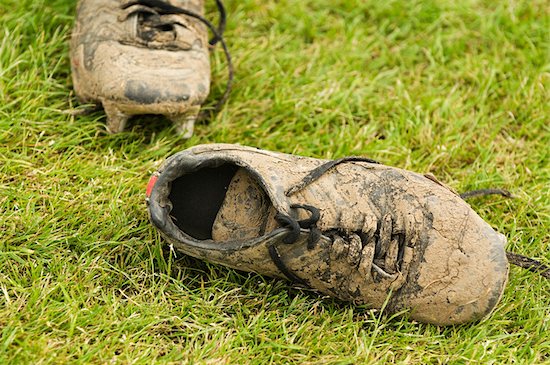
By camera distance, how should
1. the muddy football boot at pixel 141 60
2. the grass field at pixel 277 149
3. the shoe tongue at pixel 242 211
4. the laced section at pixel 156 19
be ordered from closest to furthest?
the grass field at pixel 277 149, the shoe tongue at pixel 242 211, the muddy football boot at pixel 141 60, the laced section at pixel 156 19

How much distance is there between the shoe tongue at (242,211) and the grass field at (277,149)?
0.42 feet

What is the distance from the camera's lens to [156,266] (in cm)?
234

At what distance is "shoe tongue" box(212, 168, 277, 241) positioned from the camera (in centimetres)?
229

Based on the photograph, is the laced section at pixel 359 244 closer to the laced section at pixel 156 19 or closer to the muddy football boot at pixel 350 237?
the muddy football boot at pixel 350 237

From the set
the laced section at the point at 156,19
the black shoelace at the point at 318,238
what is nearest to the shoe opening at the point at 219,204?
the black shoelace at the point at 318,238

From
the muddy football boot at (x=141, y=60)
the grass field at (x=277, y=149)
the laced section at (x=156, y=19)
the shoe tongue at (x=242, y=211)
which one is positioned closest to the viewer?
the grass field at (x=277, y=149)

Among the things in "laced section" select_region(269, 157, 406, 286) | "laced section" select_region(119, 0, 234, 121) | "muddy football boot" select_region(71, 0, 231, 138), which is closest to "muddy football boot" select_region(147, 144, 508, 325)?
"laced section" select_region(269, 157, 406, 286)

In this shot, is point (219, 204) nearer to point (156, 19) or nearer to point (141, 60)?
point (141, 60)

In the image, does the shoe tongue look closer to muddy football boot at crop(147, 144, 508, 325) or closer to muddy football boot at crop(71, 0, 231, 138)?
muddy football boot at crop(147, 144, 508, 325)

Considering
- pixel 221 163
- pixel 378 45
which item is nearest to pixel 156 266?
pixel 221 163

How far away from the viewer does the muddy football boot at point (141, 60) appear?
255 cm

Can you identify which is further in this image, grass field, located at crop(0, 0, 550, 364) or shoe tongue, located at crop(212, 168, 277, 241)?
shoe tongue, located at crop(212, 168, 277, 241)

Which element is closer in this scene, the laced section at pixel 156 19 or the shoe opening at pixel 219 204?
the shoe opening at pixel 219 204

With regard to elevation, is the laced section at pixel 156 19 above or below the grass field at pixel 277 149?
above
